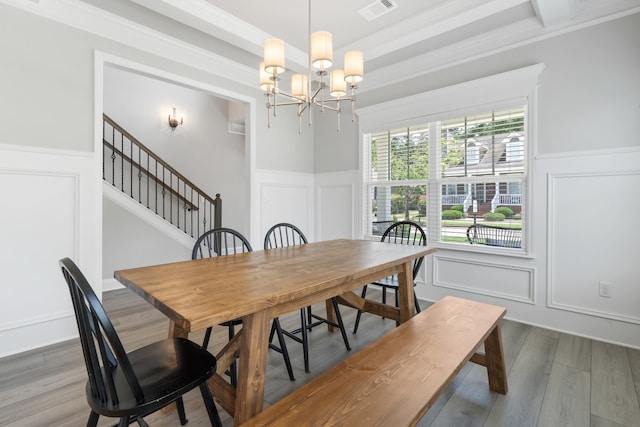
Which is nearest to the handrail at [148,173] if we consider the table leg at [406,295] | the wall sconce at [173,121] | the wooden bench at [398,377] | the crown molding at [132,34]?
the wall sconce at [173,121]

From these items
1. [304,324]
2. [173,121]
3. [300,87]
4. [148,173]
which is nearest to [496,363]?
[304,324]

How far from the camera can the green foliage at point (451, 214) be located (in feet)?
11.0

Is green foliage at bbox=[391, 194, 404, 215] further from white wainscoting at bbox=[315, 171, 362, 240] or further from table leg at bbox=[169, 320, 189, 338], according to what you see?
table leg at bbox=[169, 320, 189, 338]

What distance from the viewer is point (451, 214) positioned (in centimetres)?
341

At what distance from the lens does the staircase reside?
15.5ft

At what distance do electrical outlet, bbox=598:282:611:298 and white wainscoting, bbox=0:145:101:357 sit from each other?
422 centimetres

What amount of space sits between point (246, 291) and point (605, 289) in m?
2.93

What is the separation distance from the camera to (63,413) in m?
1.65

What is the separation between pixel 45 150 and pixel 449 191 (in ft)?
12.2

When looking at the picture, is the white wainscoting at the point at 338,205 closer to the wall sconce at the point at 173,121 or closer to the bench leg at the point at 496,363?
the bench leg at the point at 496,363

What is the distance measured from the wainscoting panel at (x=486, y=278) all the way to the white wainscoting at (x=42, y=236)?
3.39 metres

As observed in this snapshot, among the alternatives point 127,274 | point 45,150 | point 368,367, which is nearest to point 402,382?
point 368,367

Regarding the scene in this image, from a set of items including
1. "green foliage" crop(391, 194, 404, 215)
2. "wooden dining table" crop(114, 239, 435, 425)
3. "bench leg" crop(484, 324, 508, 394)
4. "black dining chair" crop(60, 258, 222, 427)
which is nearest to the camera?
"black dining chair" crop(60, 258, 222, 427)

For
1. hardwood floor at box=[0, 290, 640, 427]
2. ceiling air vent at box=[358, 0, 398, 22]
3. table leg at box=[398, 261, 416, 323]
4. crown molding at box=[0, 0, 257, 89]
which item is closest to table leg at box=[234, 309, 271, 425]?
hardwood floor at box=[0, 290, 640, 427]
